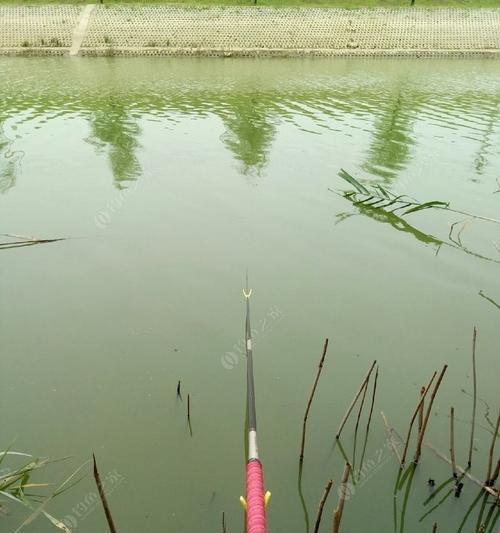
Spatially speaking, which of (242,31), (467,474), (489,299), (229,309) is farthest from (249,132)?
(242,31)

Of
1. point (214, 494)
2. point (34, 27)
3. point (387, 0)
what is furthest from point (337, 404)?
point (387, 0)

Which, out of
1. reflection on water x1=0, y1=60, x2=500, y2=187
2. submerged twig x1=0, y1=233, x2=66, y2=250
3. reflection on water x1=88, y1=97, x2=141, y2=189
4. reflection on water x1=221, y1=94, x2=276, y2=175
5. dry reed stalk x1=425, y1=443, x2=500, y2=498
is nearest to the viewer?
dry reed stalk x1=425, y1=443, x2=500, y2=498

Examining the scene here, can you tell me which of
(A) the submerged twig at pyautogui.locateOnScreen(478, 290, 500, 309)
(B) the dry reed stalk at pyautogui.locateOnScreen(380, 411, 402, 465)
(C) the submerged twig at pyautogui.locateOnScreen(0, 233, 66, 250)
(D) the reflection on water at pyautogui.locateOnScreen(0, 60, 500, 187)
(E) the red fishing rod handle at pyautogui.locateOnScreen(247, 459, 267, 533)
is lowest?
(D) the reflection on water at pyautogui.locateOnScreen(0, 60, 500, 187)

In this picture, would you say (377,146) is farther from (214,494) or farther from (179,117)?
(214,494)

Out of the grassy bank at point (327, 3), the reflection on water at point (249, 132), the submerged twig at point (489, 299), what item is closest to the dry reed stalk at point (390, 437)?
the submerged twig at point (489, 299)

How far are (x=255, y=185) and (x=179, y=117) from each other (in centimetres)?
515

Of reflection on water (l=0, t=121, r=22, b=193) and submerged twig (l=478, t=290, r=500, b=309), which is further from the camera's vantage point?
reflection on water (l=0, t=121, r=22, b=193)

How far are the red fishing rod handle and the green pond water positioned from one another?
3.09 ft

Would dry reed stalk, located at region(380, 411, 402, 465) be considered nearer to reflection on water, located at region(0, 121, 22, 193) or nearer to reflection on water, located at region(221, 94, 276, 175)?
reflection on water, located at region(221, 94, 276, 175)

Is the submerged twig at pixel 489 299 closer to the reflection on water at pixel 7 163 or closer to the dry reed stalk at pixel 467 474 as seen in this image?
the dry reed stalk at pixel 467 474

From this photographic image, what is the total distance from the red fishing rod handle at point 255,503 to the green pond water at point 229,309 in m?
0.94

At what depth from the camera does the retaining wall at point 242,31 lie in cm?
2355

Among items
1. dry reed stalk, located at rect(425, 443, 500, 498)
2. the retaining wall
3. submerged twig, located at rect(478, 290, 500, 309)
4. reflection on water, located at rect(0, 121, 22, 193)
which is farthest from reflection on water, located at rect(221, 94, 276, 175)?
the retaining wall

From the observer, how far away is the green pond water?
9.84 ft
